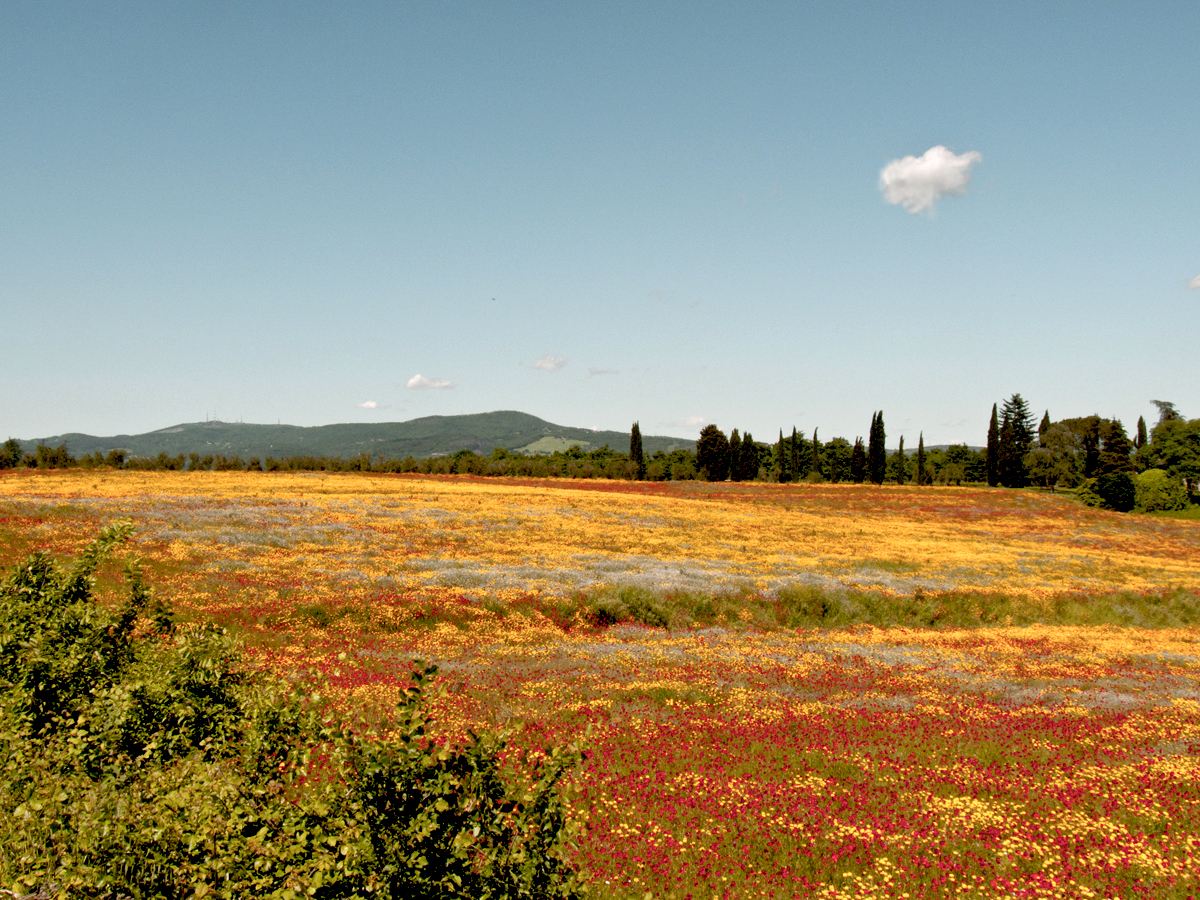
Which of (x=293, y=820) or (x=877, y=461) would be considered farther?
(x=877, y=461)

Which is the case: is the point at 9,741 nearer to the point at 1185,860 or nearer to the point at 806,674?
the point at 1185,860

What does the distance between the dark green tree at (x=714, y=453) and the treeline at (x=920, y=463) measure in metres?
0.22

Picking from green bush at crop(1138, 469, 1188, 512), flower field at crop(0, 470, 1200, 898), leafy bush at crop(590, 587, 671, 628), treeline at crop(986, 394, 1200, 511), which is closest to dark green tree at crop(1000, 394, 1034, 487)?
treeline at crop(986, 394, 1200, 511)

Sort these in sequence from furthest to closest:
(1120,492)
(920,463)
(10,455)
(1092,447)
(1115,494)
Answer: (920,463)
(1092,447)
(1115,494)
(1120,492)
(10,455)

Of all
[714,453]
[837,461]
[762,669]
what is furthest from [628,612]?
[837,461]

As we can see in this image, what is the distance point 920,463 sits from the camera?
12544 cm

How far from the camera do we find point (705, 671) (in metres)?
20.0

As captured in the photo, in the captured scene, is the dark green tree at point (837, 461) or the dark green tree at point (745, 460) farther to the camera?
the dark green tree at point (837, 461)

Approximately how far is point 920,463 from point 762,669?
11893cm

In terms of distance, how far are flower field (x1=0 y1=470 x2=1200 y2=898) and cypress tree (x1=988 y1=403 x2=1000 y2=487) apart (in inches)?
2880

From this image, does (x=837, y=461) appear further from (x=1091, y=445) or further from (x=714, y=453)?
(x=1091, y=445)

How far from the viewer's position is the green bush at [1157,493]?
296ft

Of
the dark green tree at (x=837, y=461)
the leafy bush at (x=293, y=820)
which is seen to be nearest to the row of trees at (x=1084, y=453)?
the dark green tree at (x=837, y=461)

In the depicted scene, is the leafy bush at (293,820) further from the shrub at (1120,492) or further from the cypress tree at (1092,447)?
the cypress tree at (1092,447)
